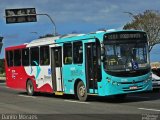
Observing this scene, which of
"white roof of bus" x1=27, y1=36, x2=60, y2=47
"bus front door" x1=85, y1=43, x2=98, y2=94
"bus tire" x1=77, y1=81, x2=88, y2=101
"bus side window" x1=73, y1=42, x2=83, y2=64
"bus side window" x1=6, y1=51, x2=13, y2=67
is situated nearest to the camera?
"bus front door" x1=85, y1=43, x2=98, y2=94

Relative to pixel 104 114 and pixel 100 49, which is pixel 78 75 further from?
pixel 104 114

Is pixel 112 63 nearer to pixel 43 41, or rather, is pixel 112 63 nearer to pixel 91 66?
pixel 91 66

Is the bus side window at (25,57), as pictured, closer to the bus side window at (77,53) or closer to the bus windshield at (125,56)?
the bus side window at (77,53)

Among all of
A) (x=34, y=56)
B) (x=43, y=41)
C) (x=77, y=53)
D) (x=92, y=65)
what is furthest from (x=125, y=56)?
(x=34, y=56)

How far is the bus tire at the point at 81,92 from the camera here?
20.3 metres

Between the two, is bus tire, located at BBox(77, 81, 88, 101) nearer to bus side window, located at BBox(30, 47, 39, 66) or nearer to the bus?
the bus

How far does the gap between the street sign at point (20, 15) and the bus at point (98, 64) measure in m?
20.8

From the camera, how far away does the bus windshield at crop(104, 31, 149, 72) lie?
62.2ft

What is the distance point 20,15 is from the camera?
43.8 m

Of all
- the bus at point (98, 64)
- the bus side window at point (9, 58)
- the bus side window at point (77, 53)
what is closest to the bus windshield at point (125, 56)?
the bus at point (98, 64)

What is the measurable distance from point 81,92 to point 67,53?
2.11m

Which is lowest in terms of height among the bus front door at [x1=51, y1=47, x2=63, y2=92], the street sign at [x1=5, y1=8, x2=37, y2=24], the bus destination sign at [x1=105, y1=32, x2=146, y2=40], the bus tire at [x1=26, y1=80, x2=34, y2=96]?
the bus tire at [x1=26, y1=80, x2=34, y2=96]

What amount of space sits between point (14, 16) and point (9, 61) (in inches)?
628

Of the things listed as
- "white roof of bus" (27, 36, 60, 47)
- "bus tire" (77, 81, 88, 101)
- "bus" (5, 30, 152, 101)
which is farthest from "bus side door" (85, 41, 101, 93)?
"white roof of bus" (27, 36, 60, 47)
